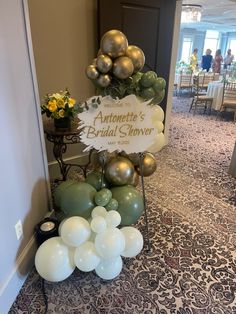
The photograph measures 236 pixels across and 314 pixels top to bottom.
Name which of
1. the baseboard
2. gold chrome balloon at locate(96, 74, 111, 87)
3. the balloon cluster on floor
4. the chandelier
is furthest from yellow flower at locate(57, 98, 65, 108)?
the chandelier

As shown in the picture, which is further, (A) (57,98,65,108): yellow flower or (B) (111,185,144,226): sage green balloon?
(A) (57,98,65,108): yellow flower

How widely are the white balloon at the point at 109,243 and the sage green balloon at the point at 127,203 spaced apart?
9.8 inches

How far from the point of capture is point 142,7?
107 inches

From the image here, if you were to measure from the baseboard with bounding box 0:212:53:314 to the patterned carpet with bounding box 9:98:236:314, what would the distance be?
0.15ft

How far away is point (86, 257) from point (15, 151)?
0.76 m

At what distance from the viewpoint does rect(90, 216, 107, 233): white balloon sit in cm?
145

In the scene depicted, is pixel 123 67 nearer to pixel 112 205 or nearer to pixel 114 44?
pixel 114 44

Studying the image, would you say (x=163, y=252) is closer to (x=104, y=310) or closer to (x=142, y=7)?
(x=104, y=310)

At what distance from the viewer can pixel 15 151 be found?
1443 millimetres

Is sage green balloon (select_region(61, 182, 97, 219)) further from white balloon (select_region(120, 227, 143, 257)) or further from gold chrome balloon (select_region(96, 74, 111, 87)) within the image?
gold chrome balloon (select_region(96, 74, 111, 87))

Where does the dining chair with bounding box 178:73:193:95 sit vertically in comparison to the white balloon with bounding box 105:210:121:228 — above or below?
above

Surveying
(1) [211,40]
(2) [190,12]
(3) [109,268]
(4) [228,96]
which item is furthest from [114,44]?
(1) [211,40]

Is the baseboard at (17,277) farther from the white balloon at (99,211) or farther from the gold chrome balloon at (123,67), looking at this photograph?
the gold chrome balloon at (123,67)

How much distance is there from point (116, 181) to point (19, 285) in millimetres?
907
